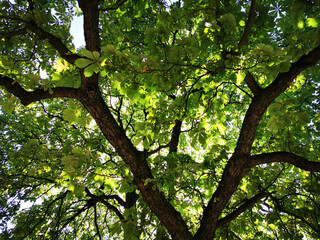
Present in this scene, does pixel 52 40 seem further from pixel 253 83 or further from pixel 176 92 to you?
pixel 253 83

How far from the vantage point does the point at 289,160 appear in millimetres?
3012

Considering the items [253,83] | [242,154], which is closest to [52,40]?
[253,83]

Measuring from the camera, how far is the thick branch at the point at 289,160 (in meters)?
2.84

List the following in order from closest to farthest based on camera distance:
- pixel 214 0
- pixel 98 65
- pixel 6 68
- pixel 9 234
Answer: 1. pixel 98 65
2. pixel 214 0
3. pixel 6 68
4. pixel 9 234

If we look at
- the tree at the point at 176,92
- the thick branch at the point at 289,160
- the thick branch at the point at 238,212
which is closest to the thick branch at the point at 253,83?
the tree at the point at 176,92

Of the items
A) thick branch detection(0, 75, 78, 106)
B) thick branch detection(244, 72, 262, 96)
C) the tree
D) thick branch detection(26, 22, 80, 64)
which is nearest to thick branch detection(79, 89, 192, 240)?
the tree

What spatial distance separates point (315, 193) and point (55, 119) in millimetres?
7382

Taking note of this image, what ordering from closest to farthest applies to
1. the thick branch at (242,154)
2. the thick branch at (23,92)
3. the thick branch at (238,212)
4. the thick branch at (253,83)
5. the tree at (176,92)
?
the tree at (176,92) < the thick branch at (23,92) < the thick branch at (242,154) < the thick branch at (253,83) < the thick branch at (238,212)

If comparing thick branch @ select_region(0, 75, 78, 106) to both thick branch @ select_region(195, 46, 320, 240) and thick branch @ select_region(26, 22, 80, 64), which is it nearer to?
thick branch @ select_region(26, 22, 80, 64)

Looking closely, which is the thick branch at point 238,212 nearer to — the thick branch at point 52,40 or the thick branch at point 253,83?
the thick branch at point 253,83

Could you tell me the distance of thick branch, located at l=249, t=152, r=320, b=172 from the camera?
2842 mm

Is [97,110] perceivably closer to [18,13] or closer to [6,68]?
[6,68]

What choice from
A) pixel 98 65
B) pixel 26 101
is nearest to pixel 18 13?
pixel 26 101

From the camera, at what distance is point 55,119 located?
6.87 metres
